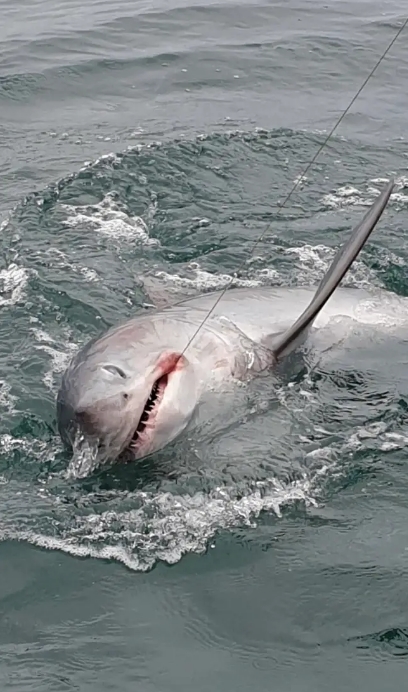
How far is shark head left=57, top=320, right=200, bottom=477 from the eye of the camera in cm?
510

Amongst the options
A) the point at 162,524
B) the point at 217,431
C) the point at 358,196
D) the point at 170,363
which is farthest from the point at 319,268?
the point at 162,524

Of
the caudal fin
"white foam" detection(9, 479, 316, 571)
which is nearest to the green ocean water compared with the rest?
"white foam" detection(9, 479, 316, 571)

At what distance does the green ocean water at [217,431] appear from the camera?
4.33 metres

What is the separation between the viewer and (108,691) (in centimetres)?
407

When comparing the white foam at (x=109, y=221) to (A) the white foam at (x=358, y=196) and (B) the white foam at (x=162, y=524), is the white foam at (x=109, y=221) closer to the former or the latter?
(A) the white foam at (x=358, y=196)

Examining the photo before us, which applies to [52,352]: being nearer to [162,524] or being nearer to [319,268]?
[162,524]

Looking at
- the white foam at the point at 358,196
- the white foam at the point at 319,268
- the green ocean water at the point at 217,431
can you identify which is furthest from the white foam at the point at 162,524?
the white foam at the point at 358,196

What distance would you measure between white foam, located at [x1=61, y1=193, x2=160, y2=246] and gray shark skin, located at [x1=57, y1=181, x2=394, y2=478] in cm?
203

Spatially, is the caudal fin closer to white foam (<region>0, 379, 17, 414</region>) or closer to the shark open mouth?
the shark open mouth

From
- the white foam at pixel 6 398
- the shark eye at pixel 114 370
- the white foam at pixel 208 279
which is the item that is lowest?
the white foam at pixel 208 279

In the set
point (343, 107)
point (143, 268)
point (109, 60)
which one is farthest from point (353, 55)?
point (143, 268)

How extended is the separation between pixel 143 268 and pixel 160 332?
7.70ft

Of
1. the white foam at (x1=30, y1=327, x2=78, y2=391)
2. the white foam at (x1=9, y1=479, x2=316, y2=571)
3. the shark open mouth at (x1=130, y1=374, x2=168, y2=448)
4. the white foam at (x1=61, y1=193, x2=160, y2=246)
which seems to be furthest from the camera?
the white foam at (x1=61, y1=193, x2=160, y2=246)

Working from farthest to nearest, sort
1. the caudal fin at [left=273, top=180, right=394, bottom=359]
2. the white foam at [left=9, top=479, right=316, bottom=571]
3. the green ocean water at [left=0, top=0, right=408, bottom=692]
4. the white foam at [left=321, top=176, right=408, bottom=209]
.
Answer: the white foam at [left=321, top=176, right=408, bottom=209] → the caudal fin at [left=273, top=180, right=394, bottom=359] → the white foam at [left=9, top=479, right=316, bottom=571] → the green ocean water at [left=0, top=0, right=408, bottom=692]
